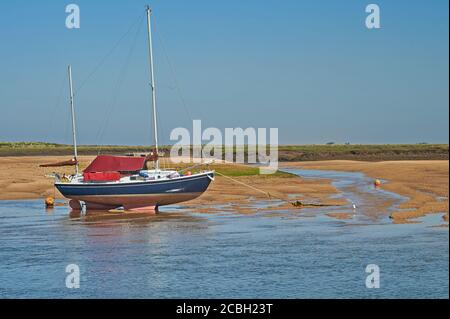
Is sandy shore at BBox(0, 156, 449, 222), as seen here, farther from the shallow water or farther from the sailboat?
the shallow water

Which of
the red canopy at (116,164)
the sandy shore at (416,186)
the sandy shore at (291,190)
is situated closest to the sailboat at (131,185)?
the red canopy at (116,164)

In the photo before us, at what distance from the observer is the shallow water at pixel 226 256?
19.3m

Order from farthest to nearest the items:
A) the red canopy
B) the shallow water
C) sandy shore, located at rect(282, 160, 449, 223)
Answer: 1. the red canopy
2. sandy shore, located at rect(282, 160, 449, 223)
3. the shallow water

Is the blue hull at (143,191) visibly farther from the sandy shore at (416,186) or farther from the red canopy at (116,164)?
the sandy shore at (416,186)

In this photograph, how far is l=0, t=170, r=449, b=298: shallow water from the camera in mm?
19281

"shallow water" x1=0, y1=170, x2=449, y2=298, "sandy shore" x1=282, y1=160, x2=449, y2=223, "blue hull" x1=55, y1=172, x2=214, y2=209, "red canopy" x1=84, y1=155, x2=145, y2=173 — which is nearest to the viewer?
"shallow water" x1=0, y1=170, x2=449, y2=298

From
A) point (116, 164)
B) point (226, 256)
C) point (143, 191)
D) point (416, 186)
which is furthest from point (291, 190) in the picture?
point (226, 256)

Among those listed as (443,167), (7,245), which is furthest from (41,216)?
(443,167)

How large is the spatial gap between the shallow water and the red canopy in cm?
424

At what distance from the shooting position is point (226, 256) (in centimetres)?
2391

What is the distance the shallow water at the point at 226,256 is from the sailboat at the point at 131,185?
7.78 ft

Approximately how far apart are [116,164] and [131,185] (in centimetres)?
214

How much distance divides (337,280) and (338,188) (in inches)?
1265

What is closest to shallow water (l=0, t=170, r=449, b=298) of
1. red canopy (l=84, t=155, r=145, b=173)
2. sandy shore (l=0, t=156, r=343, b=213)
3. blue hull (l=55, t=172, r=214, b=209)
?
blue hull (l=55, t=172, r=214, b=209)
